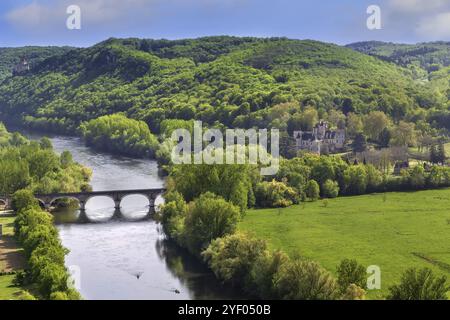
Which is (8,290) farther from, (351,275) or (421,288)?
(421,288)

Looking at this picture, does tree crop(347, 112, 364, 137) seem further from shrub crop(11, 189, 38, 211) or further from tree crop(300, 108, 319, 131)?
shrub crop(11, 189, 38, 211)

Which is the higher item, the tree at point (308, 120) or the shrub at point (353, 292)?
the tree at point (308, 120)

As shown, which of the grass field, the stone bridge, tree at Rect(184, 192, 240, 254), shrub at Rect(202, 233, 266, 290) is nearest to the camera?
shrub at Rect(202, 233, 266, 290)

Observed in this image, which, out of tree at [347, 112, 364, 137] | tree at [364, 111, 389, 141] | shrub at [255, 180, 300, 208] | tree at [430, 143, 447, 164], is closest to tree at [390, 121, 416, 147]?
tree at [364, 111, 389, 141]

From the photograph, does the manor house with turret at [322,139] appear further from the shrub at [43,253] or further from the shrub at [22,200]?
the shrub at [43,253]

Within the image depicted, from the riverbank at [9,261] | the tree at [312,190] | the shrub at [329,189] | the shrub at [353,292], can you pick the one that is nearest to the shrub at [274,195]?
the tree at [312,190]

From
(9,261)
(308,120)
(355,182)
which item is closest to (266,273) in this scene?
(9,261)
